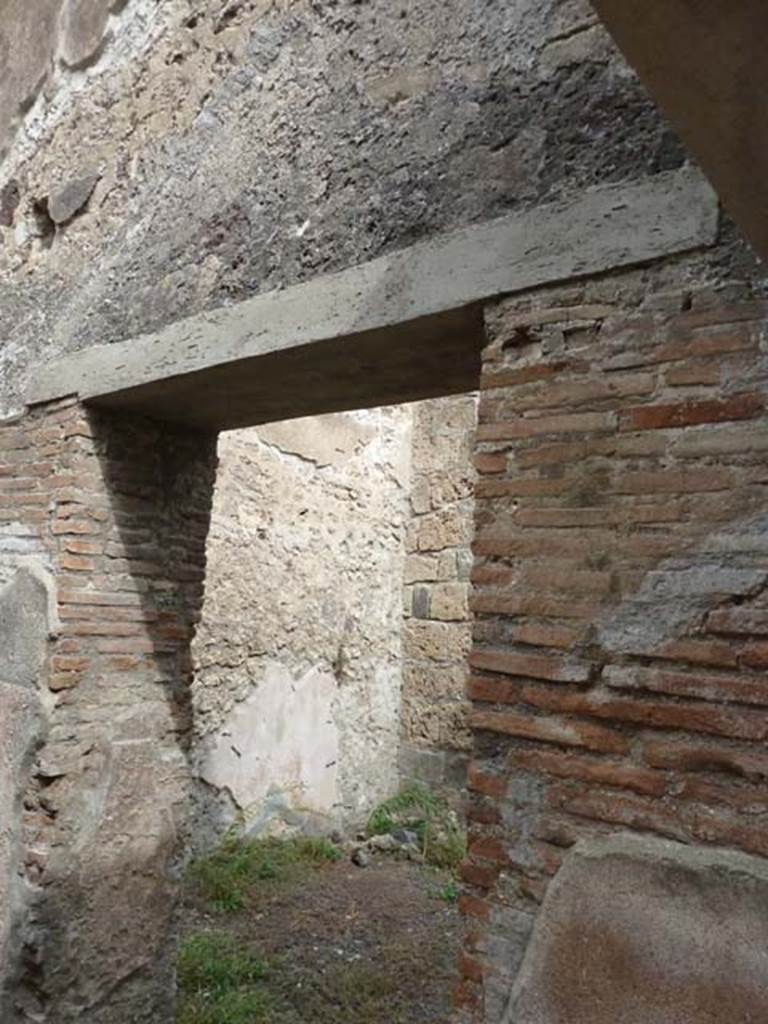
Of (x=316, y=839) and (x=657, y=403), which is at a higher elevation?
(x=657, y=403)

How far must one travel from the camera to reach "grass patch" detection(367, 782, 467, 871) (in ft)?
18.1

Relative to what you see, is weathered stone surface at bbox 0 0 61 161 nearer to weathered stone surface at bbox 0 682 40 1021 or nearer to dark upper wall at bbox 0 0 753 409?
dark upper wall at bbox 0 0 753 409

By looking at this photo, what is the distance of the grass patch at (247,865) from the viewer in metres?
4.45

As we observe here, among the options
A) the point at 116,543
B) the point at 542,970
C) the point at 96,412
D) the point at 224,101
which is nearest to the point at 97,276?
the point at 96,412

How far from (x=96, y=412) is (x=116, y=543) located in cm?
43

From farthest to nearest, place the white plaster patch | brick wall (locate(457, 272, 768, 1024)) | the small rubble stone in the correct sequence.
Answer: the small rubble stone < the white plaster patch < brick wall (locate(457, 272, 768, 1024))

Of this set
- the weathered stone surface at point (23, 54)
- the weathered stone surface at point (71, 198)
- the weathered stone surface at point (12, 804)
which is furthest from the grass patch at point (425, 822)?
the weathered stone surface at point (23, 54)

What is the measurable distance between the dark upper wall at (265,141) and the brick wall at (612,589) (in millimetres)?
413

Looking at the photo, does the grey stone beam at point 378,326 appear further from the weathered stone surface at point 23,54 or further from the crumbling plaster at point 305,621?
the crumbling plaster at point 305,621

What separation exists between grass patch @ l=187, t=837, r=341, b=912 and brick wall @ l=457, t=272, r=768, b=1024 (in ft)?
9.93

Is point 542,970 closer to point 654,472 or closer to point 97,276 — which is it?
point 654,472

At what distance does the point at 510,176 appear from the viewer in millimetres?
2008

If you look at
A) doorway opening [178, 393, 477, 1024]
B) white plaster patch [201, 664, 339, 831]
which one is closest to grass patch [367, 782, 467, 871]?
doorway opening [178, 393, 477, 1024]

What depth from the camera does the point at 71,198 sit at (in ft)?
10.5
